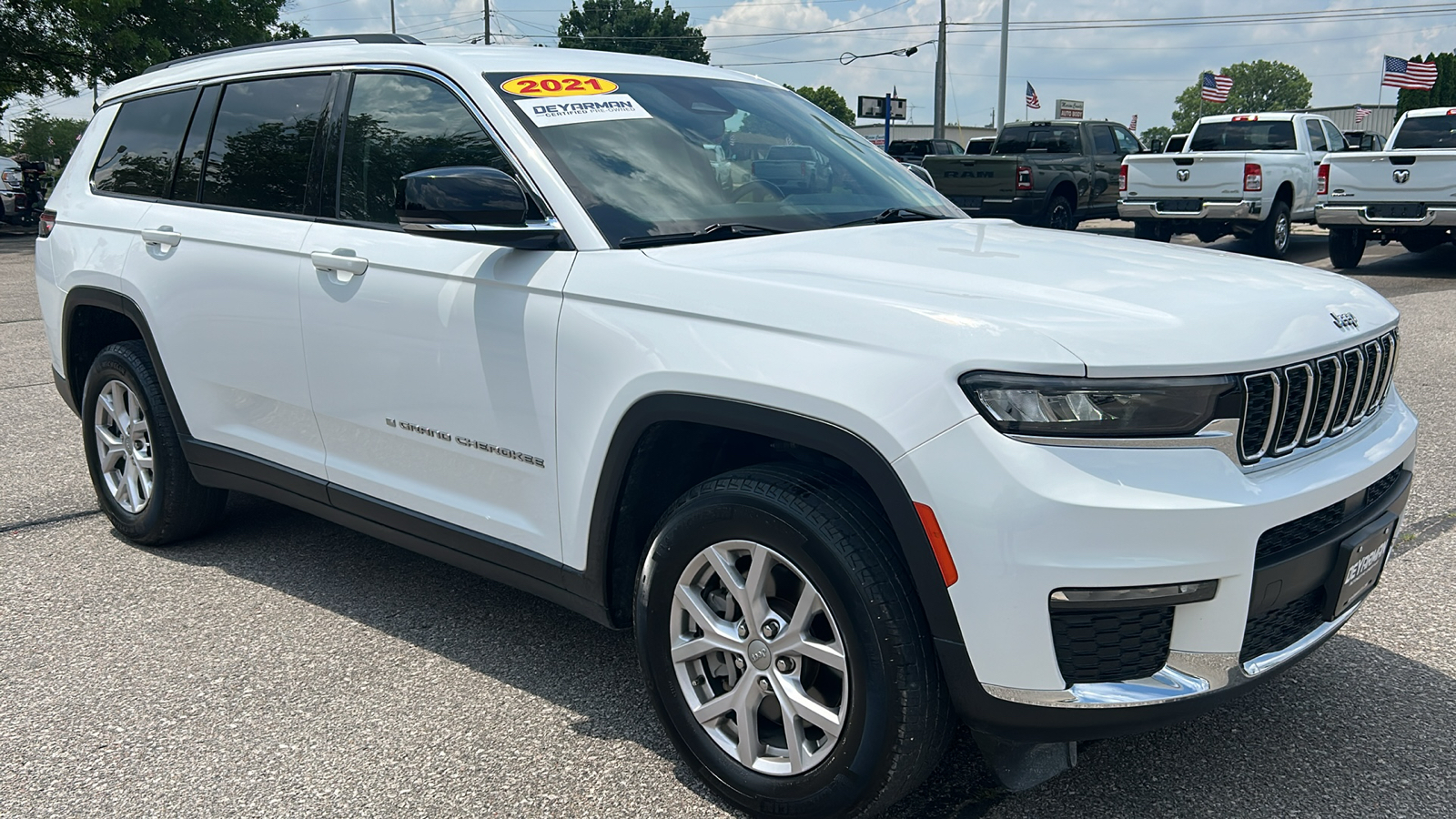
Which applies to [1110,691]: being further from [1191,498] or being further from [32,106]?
[32,106]

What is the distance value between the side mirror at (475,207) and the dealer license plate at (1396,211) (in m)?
13.4

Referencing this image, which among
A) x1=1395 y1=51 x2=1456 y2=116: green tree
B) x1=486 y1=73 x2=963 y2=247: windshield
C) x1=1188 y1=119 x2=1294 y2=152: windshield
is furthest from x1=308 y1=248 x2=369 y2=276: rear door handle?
x1=1395 y1=51 x2=1456 y2=116: green tree

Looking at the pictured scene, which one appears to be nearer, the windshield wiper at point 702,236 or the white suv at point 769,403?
the white suv at point 769,403

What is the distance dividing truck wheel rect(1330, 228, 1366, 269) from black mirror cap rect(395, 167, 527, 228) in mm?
13986

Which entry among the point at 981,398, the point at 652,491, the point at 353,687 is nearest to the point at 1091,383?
the point at 981,398

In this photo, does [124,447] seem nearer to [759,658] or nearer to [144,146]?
[144,146]

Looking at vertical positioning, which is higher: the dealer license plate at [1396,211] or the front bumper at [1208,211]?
the dealer license plate at [1396,211]

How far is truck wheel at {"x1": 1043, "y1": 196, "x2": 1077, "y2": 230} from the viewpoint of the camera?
58.5 feet

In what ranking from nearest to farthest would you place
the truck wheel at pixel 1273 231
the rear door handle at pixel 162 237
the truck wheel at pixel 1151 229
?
1. the rear door handle at pixel 162 237
2. the truck wheel at pixel 1273 231
3. the truck wheel at pixel 1151 229

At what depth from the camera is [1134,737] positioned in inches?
123

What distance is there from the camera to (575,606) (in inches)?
123

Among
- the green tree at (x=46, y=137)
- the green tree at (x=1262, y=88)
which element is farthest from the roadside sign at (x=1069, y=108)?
the green tree at (x=1262, y=88)

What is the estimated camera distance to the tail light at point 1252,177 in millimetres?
15062

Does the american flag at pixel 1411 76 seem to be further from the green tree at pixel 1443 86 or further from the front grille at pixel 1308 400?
the front grille at pixel 1308 400
